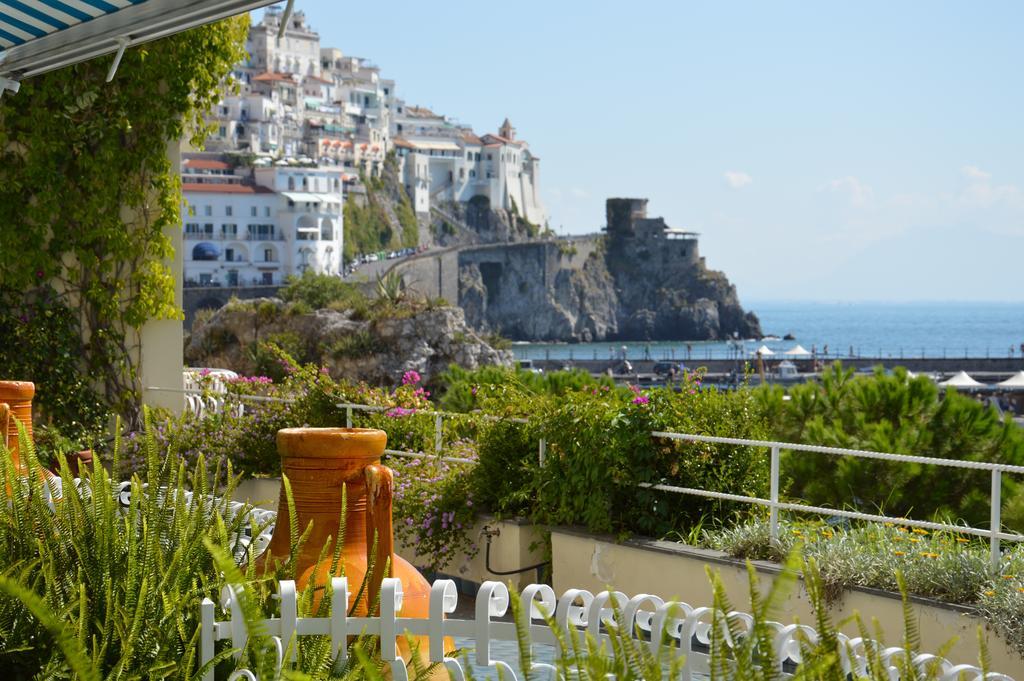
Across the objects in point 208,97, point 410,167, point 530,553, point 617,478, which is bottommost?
point 530,553

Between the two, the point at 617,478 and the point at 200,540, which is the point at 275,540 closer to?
the point at 200,540

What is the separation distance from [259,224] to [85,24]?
99360 millimetres

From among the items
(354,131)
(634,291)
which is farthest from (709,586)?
(354,131)

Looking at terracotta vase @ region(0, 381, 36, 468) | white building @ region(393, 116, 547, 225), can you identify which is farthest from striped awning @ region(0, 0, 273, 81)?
white building @ region(393, 116, 547, 225)

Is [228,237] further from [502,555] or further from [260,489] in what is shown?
[502,555]

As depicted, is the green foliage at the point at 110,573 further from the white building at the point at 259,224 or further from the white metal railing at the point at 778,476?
the white building at the point at 259,224

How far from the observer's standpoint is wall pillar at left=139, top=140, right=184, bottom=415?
26.9ft

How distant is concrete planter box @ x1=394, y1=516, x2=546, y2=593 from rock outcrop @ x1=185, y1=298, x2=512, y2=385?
41.8 feet

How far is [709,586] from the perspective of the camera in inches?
187

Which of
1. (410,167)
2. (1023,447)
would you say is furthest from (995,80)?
(1023,447)

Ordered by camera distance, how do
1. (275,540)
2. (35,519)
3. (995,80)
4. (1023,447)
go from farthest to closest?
(995,80), (1023,447), (275,540), (35,519)

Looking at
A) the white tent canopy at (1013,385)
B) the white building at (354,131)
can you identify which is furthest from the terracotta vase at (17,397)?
the white building at (354,131)

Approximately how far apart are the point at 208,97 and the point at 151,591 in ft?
21.5

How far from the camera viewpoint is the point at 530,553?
5500 millimetres
